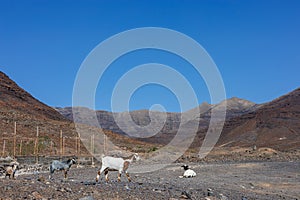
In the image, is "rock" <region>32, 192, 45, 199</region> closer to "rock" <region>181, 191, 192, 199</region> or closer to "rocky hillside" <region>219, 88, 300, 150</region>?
"rock" <region>181, 191, 192, 199</region>

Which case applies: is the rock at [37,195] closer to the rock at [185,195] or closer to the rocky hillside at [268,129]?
the rock at [185,195]

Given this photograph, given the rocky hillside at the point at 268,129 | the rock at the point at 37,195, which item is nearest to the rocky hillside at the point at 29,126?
the rock at the point at 37,195

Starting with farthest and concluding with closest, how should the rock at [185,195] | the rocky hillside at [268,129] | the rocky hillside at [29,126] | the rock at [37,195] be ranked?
1. the rocky hillside at [268,129]
2. the rocky hillside at [29,126]
3. the rock at [185,195]
4. the rock at [37,195]

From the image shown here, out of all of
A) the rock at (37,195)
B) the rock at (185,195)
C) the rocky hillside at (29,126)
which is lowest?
the rock at (185,195)

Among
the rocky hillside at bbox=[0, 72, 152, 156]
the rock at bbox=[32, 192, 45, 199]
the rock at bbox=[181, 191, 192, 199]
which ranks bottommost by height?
the rock at bbox=[181, 191, 192, 199]

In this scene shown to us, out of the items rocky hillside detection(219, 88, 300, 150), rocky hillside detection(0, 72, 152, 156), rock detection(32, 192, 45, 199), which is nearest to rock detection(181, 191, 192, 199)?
rock detection(32, 192, 45, 199)

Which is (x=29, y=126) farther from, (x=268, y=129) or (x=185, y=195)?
(x=268, y=129)

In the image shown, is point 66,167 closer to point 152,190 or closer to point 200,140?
point 152,190

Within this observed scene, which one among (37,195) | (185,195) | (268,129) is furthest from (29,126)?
(268,129)

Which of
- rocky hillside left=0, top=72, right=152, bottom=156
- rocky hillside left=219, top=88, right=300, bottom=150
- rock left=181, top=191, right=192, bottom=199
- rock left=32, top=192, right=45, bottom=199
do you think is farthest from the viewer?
rocky hillside left=219, top=88, right=300, bottom=150

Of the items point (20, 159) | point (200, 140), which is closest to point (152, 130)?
point (200, 140)

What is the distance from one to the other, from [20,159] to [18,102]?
235 feet

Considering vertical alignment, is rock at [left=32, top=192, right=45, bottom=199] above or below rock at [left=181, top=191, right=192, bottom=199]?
above

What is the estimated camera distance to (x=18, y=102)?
103 m
